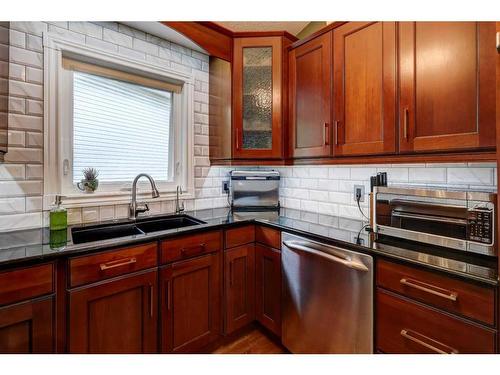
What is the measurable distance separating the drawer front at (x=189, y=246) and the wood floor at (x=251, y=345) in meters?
0.71

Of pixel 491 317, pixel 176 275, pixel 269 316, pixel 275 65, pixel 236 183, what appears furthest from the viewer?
pixel 236 183

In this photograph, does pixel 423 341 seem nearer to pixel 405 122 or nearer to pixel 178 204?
pixel 405 122

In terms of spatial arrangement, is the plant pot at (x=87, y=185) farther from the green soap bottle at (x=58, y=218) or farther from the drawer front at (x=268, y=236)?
the drawer front at (x=268, y=236)

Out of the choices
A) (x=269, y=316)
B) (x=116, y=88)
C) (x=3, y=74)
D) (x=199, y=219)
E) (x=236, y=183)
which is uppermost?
(x=116, y=88)

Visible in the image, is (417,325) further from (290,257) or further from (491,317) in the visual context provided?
(290,257)

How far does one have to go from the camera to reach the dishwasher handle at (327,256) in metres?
1.28

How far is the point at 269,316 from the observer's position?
5.88 ft

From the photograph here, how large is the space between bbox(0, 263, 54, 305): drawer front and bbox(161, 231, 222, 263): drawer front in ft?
1.66

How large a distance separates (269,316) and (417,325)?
3.12ft

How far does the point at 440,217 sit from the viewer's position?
120cm

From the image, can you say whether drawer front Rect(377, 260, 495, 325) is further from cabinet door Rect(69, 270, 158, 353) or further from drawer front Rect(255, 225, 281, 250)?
cabinet door Rect(69, 270, 158, 353)

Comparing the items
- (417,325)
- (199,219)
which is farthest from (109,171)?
(417,325)

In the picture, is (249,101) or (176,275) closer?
(176,275)

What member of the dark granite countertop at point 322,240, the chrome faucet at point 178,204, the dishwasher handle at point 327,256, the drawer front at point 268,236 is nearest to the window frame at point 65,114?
the chrome faucet at point 178,204
